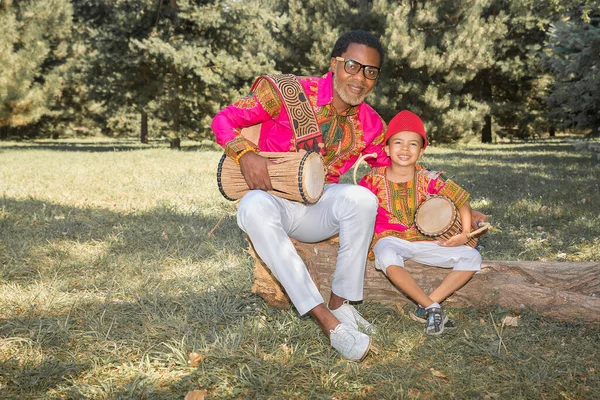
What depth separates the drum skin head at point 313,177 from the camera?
3076 millimetres

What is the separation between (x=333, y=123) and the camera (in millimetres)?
3533

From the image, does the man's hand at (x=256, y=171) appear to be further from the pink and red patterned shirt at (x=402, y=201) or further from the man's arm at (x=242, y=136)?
the pink and red patterned shirt at (x=402, y=201)

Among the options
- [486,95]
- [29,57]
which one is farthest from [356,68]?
[486,95]

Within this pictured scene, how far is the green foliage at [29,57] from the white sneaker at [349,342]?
21.9 meters

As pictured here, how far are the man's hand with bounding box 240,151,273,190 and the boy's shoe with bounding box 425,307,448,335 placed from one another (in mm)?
1252

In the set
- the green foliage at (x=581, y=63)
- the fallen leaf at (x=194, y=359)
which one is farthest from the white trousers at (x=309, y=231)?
the green foliage at (x=581, y=63)

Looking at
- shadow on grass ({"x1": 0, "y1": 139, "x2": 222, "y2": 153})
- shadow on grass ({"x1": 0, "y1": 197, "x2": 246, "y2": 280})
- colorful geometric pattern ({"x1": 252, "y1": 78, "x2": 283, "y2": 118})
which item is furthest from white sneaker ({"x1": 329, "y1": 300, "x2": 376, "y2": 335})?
shadow on grass ({"x1": 0, "y1": 139, "x2": 222, "y2": 153})

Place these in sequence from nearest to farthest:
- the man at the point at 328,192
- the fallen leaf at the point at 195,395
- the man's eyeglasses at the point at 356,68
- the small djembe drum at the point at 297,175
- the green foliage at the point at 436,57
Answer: the fallen leaf at the point at 195,395 < the man at the point at 328,192 < the small djembe drum at the point at 297,175 < the man's eyeglasses at the point at 356,68 < the green foliage at the point at 436,57

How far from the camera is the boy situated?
3312mm

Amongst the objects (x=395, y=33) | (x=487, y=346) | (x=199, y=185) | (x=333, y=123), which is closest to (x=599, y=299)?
(x=487, y=346)

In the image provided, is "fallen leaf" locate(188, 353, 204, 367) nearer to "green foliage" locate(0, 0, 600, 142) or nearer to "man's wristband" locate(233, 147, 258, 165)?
"man's wristband" locate(233, 147, 258, 165)

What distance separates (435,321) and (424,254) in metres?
0.47

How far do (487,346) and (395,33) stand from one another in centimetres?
1922

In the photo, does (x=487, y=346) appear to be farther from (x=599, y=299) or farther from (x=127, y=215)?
(x=127, y=215)
